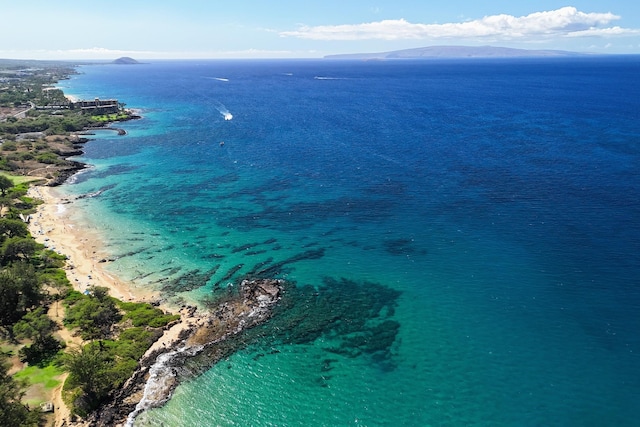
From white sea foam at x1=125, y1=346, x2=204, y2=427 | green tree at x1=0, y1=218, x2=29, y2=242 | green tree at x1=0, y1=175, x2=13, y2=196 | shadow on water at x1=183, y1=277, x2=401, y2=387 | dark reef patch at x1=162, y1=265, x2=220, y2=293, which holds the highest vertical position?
green tree at x1=0, y1=175, x2=13, y2=196

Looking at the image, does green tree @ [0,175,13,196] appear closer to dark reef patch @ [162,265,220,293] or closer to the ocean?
the ocean

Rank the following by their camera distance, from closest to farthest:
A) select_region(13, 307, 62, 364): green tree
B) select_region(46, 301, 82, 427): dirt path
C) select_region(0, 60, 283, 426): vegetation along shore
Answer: select_region(46, 301, 82, 427): dirt path
select_region(0, 60, 283, 426): vegetation along shore
select_region(13, 307, 62, 364): green tree

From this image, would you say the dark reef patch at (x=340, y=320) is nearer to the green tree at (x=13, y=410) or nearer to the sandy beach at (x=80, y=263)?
the sandy beach at (x=80, y=263)

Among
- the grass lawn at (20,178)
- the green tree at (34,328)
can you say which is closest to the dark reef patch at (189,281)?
the green tree at (34,328)

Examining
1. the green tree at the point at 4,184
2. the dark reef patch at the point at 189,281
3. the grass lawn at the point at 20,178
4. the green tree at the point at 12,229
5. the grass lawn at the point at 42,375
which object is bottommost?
the grass lawn at the point at 42,375

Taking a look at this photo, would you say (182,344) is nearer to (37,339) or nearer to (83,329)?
(83,329)

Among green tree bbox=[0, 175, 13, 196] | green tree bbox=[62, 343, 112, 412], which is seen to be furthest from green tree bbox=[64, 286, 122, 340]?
green tree bbox=[0, 175, 13, 196]
